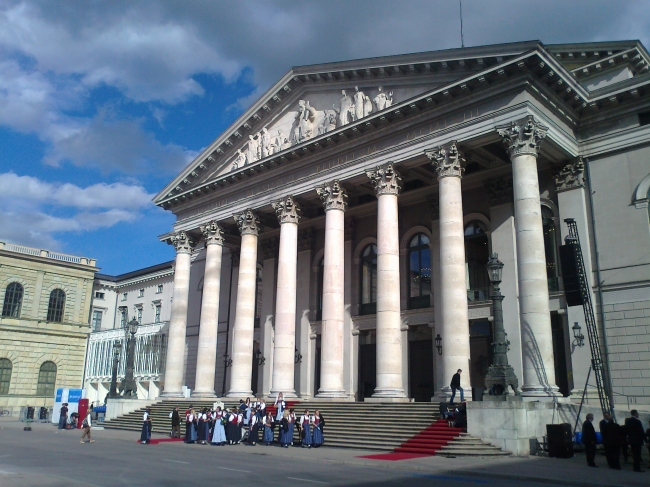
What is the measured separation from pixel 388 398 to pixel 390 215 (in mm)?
7992

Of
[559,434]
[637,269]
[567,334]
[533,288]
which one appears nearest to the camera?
[559,434]

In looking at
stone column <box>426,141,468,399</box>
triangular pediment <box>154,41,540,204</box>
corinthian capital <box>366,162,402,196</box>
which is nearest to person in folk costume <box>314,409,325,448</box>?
stone column <box>426,141,468,399</box>

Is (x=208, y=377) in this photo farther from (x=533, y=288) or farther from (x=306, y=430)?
(x=533, y=288)

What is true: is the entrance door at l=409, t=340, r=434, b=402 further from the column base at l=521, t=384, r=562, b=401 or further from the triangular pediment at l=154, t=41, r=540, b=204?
the triangular pediment at l=154, t=41, r=540, b=204

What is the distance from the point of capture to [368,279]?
35.8 meters

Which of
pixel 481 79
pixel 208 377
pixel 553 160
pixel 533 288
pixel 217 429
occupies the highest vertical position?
pixel 481 79

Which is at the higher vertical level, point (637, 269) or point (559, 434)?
point (637, 269)

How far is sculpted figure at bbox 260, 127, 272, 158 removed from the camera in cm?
3484

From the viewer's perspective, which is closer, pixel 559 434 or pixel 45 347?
pixel 559 434

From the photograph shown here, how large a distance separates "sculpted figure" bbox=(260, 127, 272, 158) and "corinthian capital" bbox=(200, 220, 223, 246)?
550cm

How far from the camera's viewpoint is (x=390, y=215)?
27500 mm

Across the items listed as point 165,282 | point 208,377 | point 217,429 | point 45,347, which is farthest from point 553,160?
point 45,347

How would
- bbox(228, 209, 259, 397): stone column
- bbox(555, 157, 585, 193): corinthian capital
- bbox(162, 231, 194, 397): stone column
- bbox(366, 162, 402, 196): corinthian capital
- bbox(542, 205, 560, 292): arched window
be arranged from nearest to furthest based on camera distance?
bbox(555, 157, 585, 193): corinthian capital → bbox(542, 205, 560, 292): arched window → bbox(366, 162, 402, 196): corinthian capital → bbox(228, 209, 259, 397): stone column → bbox(162, 231, 194, 397): stone column

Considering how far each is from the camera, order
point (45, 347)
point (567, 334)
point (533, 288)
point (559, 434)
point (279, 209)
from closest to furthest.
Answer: point (559, 434) → point (533, 288) → point (567, 334) → point (279, 209) → point (45, 347)
